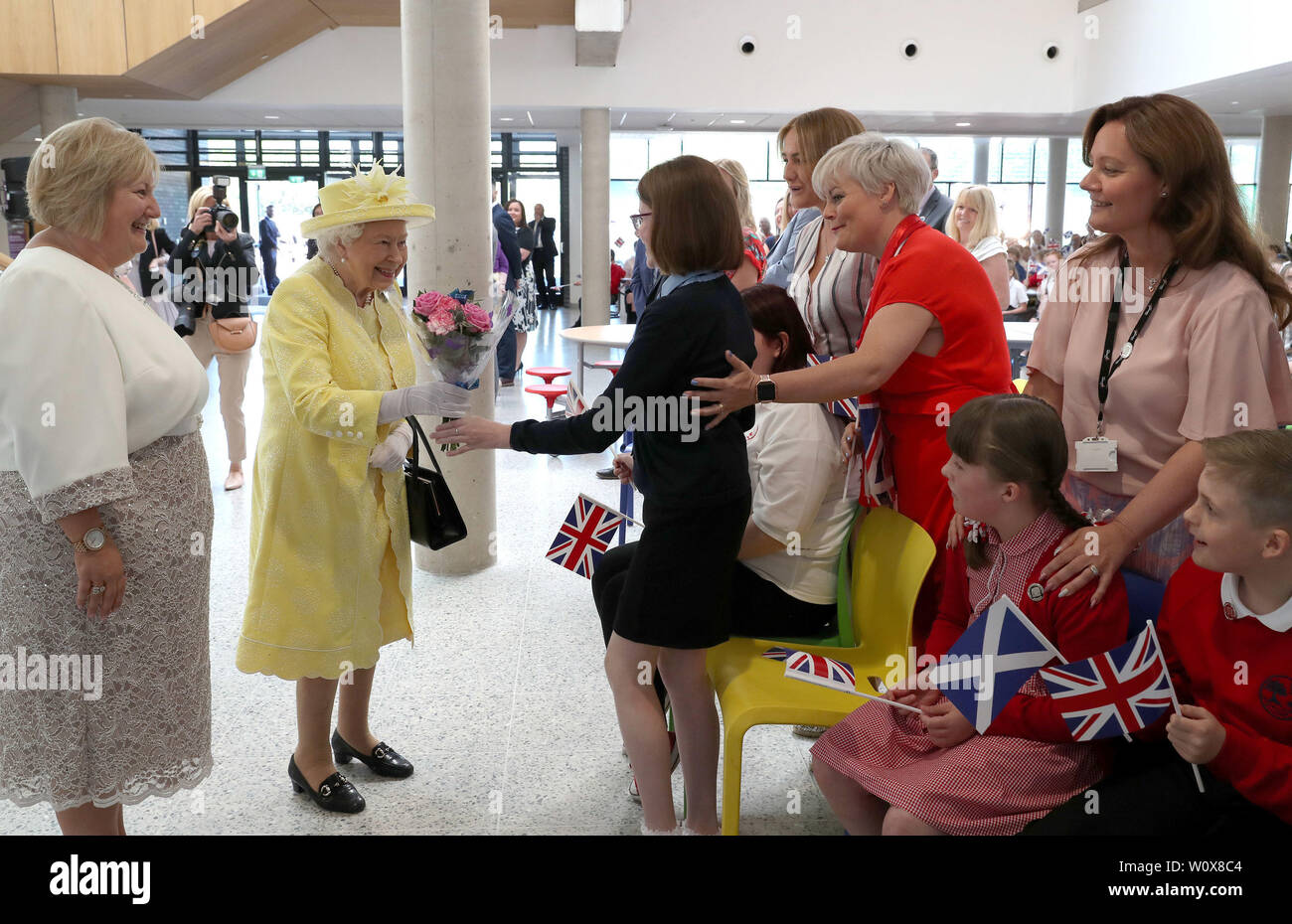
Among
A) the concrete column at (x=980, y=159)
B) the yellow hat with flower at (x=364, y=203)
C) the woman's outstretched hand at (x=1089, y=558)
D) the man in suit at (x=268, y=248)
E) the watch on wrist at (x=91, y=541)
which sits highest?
the concrete column at (x=980, y=159)

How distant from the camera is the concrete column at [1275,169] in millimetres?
14695

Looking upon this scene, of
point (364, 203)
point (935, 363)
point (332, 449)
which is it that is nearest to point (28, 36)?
point (364, 203)

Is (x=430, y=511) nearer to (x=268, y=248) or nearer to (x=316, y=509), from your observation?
(x=316, y=509)

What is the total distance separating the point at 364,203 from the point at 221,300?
13.0 feet

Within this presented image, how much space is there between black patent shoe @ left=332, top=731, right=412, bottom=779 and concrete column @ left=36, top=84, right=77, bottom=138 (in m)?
10.4

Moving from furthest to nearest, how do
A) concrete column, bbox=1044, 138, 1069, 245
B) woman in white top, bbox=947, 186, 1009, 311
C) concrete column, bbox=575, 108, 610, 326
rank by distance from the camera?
concrete column, bbox=1044, 138, 1069, 245
concrete column, bbox=575, 108, 610, 326
woman in white top, bbox=947, 186, 1009, 311

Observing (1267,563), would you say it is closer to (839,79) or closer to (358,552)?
(358,552)

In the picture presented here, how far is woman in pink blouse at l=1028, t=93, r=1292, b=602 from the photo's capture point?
1951mm

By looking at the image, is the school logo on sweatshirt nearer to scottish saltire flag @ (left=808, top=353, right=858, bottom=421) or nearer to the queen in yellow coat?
scottish saltire flag @ (left=808, top=353, right=858, bottom=421)

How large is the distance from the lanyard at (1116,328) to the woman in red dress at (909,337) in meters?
0.24

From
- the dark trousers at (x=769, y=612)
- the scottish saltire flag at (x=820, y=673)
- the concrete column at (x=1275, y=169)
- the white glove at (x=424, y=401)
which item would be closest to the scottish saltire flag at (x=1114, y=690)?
the scottish saltire flag at (x=820, y=673)

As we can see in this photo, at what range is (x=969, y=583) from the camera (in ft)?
7.11

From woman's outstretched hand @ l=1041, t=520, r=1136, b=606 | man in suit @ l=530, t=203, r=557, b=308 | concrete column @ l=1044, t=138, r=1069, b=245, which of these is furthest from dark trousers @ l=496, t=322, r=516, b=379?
concrete column @ l=1044, t=138, r=1069, b=245

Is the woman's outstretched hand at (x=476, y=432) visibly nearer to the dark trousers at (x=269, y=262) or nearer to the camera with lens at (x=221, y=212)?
the camera with lens at (x=221, y=212)
